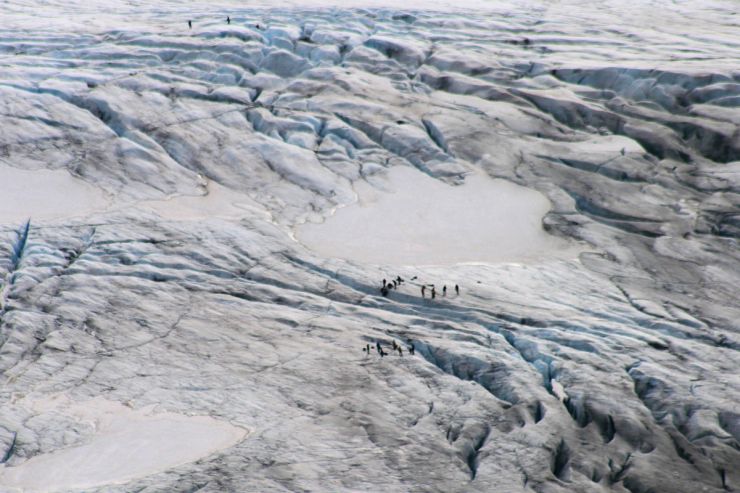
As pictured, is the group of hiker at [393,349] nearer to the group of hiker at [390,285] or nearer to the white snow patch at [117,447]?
the group of hiker at [390,285]

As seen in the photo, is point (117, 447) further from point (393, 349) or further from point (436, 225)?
point (436, 225)

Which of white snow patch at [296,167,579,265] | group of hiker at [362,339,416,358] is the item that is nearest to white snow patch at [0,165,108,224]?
white snow patch at [296,167,579,265]

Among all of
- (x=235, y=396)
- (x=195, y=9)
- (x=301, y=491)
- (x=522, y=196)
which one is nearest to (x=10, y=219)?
(x=235, y=396)

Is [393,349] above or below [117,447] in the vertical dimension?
above

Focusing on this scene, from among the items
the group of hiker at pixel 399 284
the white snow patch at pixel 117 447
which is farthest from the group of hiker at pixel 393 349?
the white snow patch at pixel 117 447

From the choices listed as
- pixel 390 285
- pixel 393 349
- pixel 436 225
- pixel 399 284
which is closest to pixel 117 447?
pixel 393 349

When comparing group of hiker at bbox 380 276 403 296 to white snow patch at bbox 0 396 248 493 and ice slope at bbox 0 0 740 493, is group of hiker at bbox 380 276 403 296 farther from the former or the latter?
white snow patch at bbox 0 396 248 493
